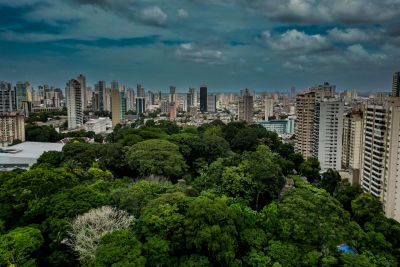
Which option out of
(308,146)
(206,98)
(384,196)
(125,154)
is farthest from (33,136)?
(206,98)

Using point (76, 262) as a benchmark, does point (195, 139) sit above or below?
above

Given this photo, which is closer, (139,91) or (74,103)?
(74,103)

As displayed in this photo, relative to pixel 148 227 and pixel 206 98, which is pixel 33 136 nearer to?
pixel 148 227

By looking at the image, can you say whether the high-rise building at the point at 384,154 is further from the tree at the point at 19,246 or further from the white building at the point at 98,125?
the white building at the point at 98,125

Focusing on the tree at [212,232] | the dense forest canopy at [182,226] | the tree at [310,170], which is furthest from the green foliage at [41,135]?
the tree at [212,232]

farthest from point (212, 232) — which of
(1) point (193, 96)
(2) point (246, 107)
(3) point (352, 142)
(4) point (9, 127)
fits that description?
(1) point (193, 96)

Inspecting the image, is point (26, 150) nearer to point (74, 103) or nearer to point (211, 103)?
point (74, 103)
